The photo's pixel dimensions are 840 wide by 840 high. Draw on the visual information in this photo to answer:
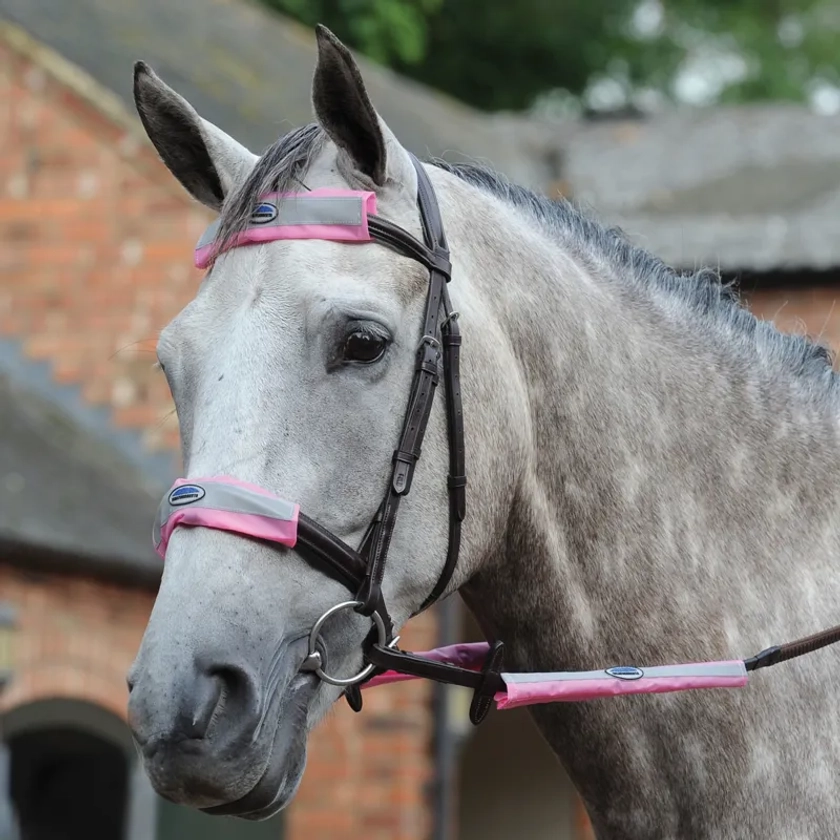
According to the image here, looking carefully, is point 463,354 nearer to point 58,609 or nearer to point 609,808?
point 609,808

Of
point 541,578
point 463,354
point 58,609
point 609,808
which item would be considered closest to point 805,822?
point 609,808

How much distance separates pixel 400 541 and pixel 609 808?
0.72m

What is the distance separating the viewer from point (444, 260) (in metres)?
2.41

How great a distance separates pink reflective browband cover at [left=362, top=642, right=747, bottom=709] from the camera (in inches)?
92.5

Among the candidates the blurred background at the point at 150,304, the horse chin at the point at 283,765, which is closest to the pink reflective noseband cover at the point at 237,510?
the horse chin at the point at 283,765

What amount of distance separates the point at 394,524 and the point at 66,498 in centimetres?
459

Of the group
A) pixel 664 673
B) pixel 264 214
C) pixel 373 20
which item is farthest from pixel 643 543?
pixel 373 20

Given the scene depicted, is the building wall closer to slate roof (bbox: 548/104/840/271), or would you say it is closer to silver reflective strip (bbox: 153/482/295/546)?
slate roof (bbox: 548/104/840/271)

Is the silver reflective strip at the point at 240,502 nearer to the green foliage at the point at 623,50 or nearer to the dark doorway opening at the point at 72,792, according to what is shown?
the dark doorway opening at the point at 72,792

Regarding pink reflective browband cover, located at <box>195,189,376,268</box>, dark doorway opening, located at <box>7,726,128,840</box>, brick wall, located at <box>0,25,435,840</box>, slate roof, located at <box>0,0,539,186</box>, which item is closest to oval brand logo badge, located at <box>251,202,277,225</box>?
pink reflective browband cover, located at <box>195,189,376,268</box>

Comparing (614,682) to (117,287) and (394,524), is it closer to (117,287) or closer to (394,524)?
(394,524)

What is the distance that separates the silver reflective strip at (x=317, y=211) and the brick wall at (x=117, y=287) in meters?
4.46

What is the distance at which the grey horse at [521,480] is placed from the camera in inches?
83.3

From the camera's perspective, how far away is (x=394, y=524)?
7.49 ft
